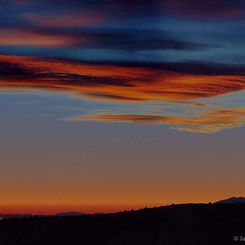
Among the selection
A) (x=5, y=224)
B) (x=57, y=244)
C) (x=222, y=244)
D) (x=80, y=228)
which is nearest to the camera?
(x=222, y=244)

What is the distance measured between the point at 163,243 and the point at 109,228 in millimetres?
5842

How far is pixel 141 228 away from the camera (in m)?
45.2

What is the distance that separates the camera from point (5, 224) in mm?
50688

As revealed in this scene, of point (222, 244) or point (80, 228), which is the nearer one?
point (222, 244)

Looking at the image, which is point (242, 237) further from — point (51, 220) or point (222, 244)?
point (51, 220)

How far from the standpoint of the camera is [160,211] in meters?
49.4

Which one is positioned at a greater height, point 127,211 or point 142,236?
point 127,211

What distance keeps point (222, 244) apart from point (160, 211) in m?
8.80

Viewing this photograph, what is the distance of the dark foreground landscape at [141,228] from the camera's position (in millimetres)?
42781

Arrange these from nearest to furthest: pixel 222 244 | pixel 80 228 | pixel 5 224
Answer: pixel 222 244 → pixel 80 228 → pixel 5 224

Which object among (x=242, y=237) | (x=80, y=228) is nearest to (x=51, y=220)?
(x=80, y=228)

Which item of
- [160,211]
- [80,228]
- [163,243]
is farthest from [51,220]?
[163,243]

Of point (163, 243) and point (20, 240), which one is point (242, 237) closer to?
point (163, 243)

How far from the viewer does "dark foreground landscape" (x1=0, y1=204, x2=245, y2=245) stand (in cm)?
4278
